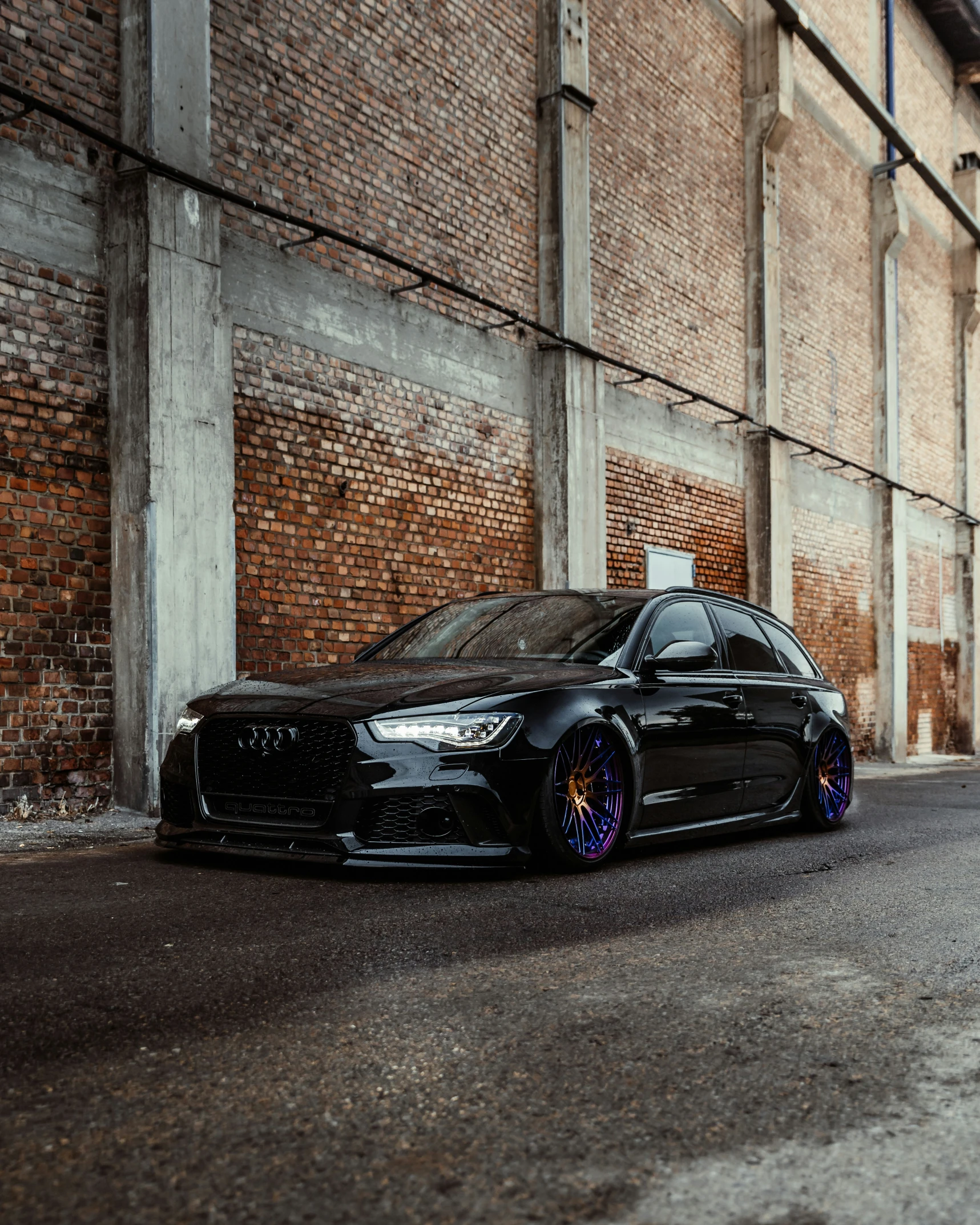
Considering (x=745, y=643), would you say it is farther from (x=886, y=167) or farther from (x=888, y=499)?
(x=886, y=167)

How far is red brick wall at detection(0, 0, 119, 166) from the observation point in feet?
28.3

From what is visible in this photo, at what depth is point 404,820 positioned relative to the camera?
553 centimetres

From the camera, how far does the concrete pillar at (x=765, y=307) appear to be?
19.0 metres

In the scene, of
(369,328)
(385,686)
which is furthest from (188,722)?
(369,328)

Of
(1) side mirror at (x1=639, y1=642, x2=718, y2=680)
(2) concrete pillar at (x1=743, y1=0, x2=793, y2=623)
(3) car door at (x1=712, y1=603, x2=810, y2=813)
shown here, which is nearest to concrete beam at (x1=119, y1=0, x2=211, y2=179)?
(3) car door at (x1=712, y1=603, x2=810, y2=813)

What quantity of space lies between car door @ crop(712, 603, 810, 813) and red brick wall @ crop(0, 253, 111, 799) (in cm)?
424

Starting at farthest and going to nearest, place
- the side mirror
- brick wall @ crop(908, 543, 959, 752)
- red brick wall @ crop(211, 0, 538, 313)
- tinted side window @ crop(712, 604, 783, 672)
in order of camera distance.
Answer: brick wall @ crop(908, 543, 959, 752)
red brick wall @ crop(211, 0, 538, 313)
tinted side window @ crop(712, 604, 783, 672)
the side mirror

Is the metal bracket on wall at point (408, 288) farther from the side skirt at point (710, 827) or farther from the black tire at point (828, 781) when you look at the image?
the side skirt at point (710, 827)

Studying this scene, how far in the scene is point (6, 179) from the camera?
8.45 m

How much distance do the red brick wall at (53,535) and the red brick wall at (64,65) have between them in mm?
882

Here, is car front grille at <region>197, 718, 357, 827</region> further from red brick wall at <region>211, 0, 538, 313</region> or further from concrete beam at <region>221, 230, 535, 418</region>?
red brick wall at <region>211, 0, 538, 313</region>

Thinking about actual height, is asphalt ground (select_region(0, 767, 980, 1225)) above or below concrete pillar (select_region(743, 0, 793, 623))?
below

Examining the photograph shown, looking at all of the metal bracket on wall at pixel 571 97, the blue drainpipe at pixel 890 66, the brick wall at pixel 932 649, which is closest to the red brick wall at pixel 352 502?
the metal bracket on wall at pixel 571 97

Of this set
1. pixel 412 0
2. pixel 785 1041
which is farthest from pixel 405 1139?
pixel 412 0
